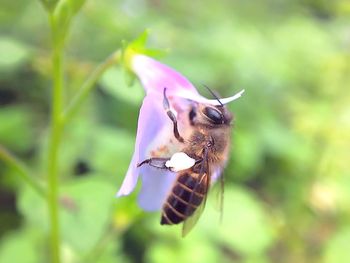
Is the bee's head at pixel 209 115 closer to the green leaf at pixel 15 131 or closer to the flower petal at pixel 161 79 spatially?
the flower petal at pixel 161 79

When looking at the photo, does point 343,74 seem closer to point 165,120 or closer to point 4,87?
point 4,87

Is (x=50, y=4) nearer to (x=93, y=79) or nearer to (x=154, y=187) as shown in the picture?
(x=93, y=79)

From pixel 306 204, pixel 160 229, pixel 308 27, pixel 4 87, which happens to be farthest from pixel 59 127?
pixel 308 27

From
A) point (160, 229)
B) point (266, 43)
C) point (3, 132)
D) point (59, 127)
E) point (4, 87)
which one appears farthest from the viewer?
point (266, 43)

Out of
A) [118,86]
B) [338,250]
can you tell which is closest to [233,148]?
[118,86]

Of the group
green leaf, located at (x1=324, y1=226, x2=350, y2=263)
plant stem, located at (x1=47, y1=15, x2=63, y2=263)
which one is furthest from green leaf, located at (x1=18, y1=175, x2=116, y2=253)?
green leaf, located at (x1=324, y1=226, x2=350, y2=263)

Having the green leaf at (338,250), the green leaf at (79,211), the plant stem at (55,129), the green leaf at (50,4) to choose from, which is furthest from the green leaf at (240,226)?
the green leaf at (50,4)

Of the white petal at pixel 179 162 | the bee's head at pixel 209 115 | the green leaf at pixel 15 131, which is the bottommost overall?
the green leaf at pixel 15 131

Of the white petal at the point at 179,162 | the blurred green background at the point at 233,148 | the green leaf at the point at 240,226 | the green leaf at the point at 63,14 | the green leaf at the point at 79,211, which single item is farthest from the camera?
the green leaf at the point at 240,226
